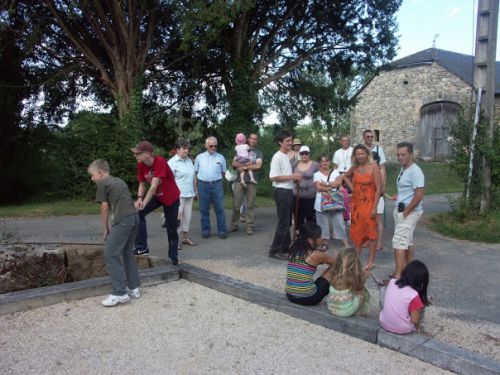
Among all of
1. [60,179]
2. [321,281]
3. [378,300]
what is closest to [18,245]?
[321,281]

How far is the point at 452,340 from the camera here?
387 centimetres

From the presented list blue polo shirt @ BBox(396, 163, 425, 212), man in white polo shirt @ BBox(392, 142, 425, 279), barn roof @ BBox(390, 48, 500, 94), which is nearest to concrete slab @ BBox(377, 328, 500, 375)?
man in white polo shirt @ BBox(392, 142, 425, 279)

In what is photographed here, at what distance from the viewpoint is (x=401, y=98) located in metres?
29.3

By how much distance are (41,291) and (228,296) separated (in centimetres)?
207

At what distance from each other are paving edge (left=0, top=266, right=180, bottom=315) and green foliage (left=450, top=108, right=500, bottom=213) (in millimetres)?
6790

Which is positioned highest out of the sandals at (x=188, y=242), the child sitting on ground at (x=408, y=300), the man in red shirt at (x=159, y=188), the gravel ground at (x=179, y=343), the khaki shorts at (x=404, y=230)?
the man in red shirt at (x=159, y=188)

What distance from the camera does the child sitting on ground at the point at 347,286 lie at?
13.4ft

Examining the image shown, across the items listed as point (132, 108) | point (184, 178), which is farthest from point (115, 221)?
point (132, 108)

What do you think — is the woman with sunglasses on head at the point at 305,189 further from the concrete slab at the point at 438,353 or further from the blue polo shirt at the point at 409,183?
the concrete slab at the point at 438,353

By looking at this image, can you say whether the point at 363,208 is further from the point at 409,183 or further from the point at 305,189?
the point at 305,189

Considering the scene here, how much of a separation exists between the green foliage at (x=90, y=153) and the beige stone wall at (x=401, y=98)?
1739 cm

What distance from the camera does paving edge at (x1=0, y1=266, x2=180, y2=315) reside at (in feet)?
15.1

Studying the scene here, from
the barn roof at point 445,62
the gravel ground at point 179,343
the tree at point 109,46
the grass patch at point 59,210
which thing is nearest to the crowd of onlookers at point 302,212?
the gravel ground at point 179,343

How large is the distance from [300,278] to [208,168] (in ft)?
A: 13.0
